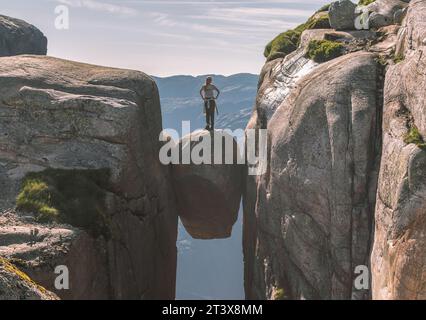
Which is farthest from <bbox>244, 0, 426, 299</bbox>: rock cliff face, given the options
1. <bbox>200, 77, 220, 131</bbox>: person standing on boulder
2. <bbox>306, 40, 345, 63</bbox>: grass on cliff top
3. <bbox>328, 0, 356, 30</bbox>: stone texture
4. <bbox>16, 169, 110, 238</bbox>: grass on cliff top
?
<bbox>16, 169, 110, 238</bbox>: grass on cliff top

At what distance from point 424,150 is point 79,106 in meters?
17.4

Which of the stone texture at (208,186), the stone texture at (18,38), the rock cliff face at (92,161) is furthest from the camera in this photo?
the stone texture at (18,38)

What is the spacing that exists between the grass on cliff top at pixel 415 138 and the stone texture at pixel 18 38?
101 m

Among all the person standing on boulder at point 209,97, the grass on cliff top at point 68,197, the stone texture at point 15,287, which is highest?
the person standing on boulder at point 209,97

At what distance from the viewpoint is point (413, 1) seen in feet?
79.6

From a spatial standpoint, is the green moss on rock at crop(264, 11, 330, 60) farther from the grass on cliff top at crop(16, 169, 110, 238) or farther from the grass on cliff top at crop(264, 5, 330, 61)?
the grass on cliff top at crop(16, 169, 110, 238)

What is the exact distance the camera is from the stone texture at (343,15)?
3206 centimetres

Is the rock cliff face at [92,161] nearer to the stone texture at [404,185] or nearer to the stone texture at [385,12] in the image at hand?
the stone texture at [404,185]

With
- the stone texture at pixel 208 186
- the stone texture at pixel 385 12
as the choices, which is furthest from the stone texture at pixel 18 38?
the stone texture at pixel 385 12

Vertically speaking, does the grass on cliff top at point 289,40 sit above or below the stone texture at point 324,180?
above

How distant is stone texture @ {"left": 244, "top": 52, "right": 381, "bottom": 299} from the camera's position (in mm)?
23750

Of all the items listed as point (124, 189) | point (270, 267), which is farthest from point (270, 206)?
point (124, 189)

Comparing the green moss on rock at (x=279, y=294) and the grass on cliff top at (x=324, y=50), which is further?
the grass on cliff top at (x=324, y=50)

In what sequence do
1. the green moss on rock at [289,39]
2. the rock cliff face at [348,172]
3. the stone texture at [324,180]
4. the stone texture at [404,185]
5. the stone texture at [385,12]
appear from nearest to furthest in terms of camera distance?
the stone texture at [404,185]
the rock cliff face at [348,172]
the stone texture at [324,180]
the stone texture at [385,12]
the green moss on rock at [289,39]
